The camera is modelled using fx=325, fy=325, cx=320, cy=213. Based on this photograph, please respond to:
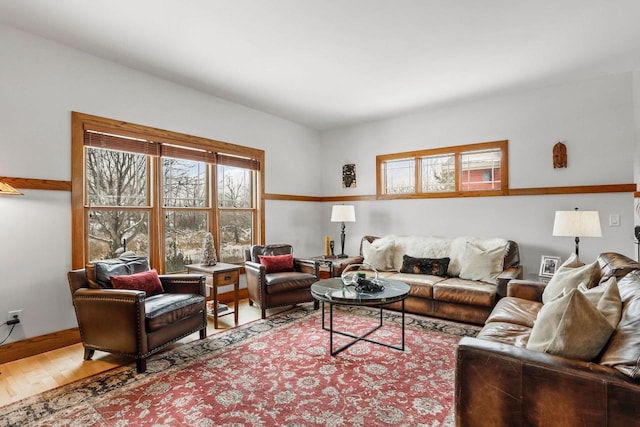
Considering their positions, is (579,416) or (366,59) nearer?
(579,416)

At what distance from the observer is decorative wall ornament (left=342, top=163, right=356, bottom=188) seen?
568 centimetres

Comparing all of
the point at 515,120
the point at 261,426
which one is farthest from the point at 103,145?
the point at 515,120

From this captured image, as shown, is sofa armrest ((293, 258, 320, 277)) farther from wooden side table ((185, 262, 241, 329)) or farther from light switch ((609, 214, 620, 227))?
light switch ((609, 214, 620, 227))

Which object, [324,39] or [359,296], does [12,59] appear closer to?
[324,39]

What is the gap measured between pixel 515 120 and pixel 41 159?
5.30 meters

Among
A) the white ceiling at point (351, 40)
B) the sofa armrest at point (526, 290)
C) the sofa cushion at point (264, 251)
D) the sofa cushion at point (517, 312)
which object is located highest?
the white ceiling at point (351, 40)

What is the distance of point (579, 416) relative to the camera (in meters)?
1.30

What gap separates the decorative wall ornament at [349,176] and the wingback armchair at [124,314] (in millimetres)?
3401

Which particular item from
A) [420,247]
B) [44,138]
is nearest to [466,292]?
[420,247]

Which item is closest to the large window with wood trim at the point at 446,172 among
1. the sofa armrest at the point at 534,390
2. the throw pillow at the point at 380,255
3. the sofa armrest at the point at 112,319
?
the throw pillow at the point at 380,255

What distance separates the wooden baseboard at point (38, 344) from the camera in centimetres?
272

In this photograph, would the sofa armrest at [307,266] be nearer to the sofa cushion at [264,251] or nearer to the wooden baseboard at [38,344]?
the sofa cushion at [264,251]

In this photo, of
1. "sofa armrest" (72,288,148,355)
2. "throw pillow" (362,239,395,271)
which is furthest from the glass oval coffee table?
"sofa armrest" (72,288,148,355)

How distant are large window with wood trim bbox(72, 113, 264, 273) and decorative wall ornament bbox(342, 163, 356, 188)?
1.55 m
